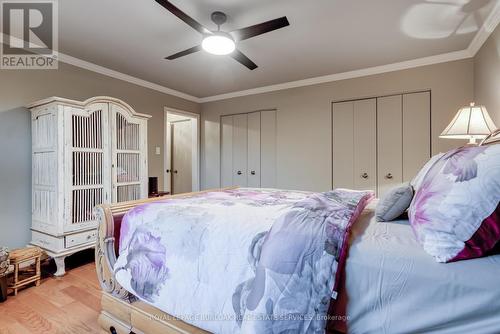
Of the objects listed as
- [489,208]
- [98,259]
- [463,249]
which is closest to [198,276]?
[98,259]

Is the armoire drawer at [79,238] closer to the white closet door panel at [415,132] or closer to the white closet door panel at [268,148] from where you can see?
the white closet door panel at [268,148]

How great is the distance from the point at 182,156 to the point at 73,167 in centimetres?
278

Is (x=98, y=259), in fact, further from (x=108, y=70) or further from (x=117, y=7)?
(x=108, y=70)

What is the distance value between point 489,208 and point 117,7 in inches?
107

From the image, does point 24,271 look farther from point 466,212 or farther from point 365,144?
point 365,144

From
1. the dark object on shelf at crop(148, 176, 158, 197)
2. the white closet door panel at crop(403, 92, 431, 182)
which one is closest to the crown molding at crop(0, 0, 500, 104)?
the white closet door panel at crop(403, 92, 431, 182)

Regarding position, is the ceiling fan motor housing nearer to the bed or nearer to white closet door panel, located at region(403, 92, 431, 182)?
the bed

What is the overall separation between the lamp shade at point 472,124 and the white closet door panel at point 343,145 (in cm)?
158

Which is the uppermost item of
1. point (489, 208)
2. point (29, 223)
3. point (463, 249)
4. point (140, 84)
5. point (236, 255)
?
point (140, 84)

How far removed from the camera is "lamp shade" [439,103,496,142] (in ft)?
6.25

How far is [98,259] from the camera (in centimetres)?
152

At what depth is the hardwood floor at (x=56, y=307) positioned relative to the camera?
1.65 meters

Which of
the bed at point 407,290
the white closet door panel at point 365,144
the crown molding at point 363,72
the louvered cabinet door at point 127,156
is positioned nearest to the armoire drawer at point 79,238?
the louvered cabinet door at point 127,156

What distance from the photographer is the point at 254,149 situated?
14.5 feet
